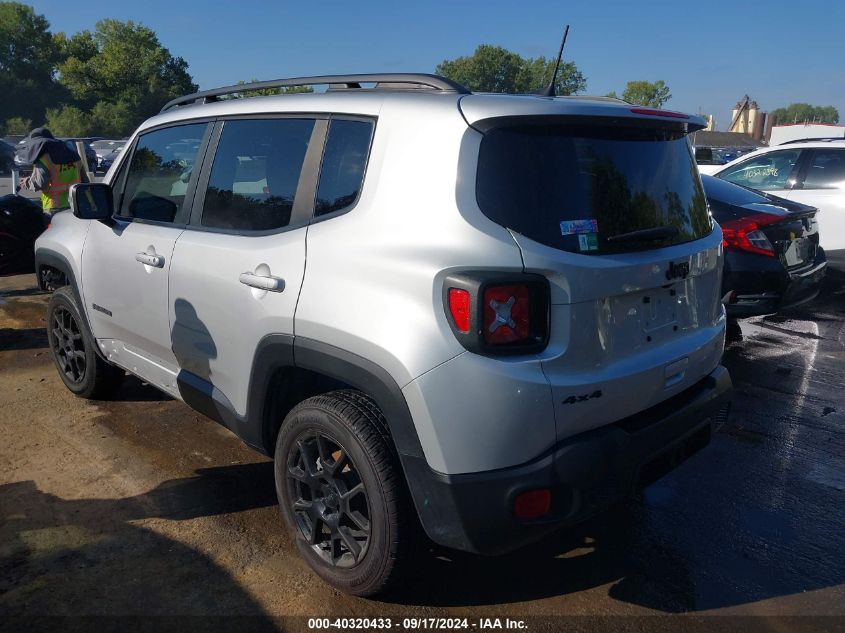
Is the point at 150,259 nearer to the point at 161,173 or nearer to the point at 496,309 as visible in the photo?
the point at 161,173

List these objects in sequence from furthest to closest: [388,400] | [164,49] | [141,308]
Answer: [164,49]
[141,308]
[388,400]

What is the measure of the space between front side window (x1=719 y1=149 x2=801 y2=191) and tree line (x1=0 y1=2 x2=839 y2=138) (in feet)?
209

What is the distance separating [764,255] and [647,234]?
3547 mm

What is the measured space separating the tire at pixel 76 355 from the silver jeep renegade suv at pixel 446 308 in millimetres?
1539

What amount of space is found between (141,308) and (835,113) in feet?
655

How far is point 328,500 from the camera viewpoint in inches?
108

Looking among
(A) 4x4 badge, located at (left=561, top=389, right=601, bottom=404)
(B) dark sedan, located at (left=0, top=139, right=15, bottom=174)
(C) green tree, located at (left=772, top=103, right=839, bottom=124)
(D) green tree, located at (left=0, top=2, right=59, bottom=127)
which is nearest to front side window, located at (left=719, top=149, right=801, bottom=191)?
(A) 4x4 badge, located at (left=561, top=389, right=601, bottom=404)

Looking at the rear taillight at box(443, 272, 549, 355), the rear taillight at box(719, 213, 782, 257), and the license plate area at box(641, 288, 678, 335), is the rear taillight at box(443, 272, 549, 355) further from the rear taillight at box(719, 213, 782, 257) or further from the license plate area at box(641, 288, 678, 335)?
the rear taillight at box(719, 213, 782, 257)

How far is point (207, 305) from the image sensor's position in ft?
10.3

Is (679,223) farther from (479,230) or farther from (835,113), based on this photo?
(835,113)

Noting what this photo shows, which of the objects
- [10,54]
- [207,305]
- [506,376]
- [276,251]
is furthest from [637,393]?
[10,54]

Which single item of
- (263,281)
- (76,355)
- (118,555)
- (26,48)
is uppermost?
(26,48)

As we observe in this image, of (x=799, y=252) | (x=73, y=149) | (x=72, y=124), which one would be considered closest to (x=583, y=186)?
(x=799, y=252)

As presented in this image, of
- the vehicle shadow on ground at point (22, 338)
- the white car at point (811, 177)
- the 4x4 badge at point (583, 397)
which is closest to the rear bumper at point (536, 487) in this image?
the 4x4 badge at point (583, 397)
